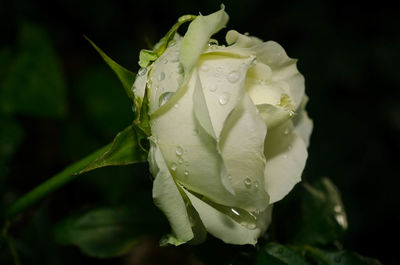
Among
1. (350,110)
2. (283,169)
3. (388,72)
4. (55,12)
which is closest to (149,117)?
(283,169)

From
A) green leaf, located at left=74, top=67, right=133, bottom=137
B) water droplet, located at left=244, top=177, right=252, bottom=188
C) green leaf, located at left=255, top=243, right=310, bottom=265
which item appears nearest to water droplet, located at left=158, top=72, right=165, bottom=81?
water droplet, located at left=244, top=177, right=252, bottom=188

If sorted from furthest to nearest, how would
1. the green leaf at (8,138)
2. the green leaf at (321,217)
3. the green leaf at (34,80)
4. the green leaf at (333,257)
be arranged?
the green leaf at (34,80) → the green leaf at (8,138) → the green leaf at (321,217) → the green leaf at (333,257)

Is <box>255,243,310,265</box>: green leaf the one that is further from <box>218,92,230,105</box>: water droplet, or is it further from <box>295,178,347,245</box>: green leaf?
<box>218,92,230,105</box>: water droplet

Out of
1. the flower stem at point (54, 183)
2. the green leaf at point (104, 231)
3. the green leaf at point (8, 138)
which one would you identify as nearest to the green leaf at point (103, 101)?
the green leaf at point (8, 138)

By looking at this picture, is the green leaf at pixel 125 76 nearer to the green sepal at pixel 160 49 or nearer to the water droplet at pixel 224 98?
the green sepal at pixel 160 49

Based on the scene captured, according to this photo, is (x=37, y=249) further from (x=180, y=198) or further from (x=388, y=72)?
(x=388, y=72)

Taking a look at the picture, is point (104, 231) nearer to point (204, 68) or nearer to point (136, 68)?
point (204, 68)
